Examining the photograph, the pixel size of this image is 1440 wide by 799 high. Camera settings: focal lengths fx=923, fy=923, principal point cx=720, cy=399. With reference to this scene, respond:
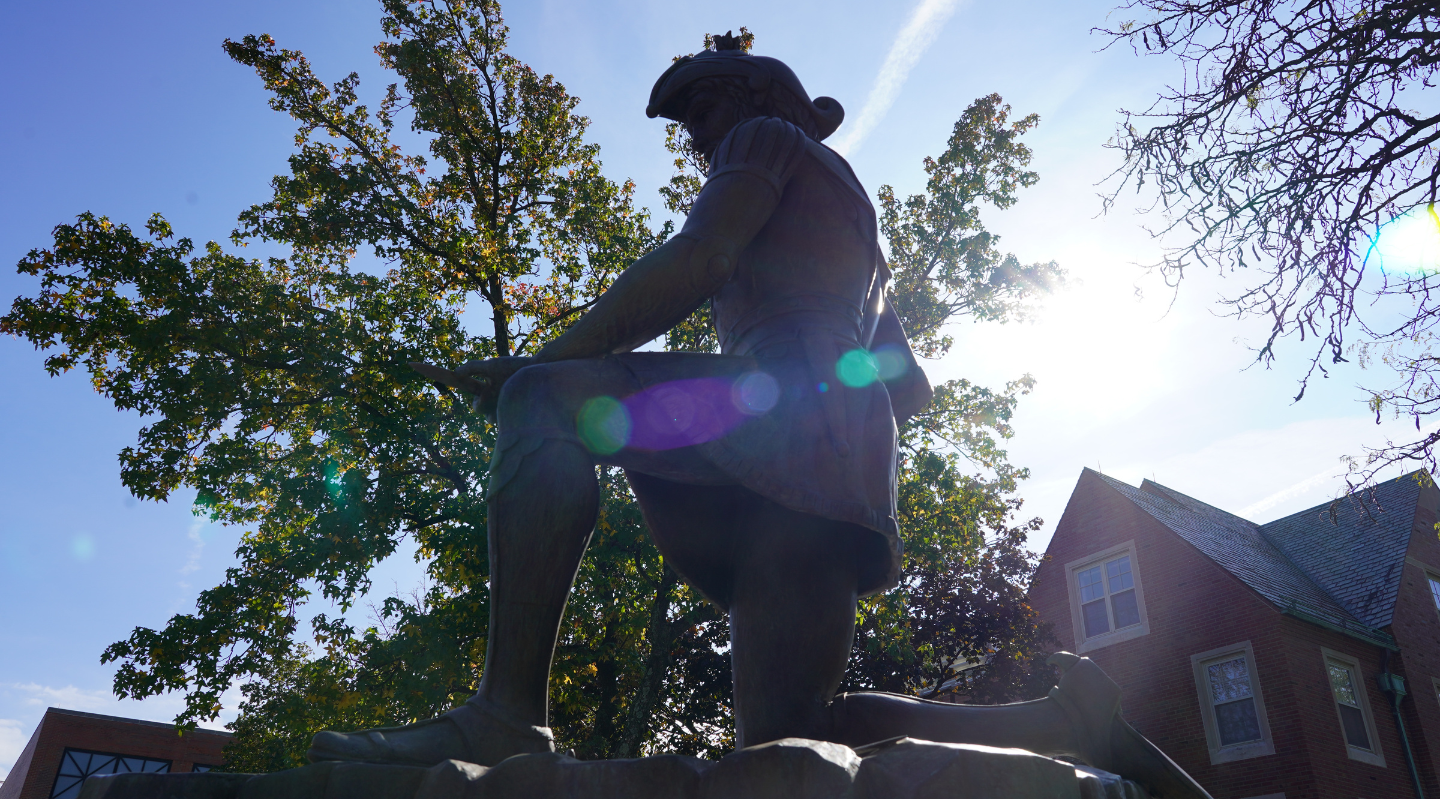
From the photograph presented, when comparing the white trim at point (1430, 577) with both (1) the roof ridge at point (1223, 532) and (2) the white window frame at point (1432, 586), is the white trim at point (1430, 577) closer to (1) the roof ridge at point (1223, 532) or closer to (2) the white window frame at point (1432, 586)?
(2) the white window frame at point (1432, 586)

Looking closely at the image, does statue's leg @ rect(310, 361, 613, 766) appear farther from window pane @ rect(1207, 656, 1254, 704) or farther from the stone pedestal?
window pane @ rect(1207, 656, 1254, 704)

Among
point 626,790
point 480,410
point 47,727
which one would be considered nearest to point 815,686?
point 626,790

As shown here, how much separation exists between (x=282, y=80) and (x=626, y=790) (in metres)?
16.0

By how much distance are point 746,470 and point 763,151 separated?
0.90 metres

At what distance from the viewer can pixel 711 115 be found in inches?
112

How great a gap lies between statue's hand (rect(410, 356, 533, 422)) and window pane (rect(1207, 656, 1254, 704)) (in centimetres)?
1864

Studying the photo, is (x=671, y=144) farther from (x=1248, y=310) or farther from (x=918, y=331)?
(x=1248, y=310)

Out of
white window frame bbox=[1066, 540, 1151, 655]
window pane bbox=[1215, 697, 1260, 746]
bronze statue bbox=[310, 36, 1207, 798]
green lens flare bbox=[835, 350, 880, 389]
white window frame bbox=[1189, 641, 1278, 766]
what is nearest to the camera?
bronze statue bbox=[310, 36, 1207, 798]

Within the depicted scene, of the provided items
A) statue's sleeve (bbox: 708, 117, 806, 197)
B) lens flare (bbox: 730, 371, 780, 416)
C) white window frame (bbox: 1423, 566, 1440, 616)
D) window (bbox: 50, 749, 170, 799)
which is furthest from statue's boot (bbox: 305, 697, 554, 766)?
window (bbox: 50, 749, 170, 799)

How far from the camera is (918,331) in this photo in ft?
51.0

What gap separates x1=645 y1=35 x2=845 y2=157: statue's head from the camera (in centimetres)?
285

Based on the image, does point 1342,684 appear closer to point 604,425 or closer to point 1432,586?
point 1432,586

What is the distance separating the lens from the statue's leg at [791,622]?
2162mm

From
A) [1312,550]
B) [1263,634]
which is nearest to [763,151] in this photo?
[1263,634]
